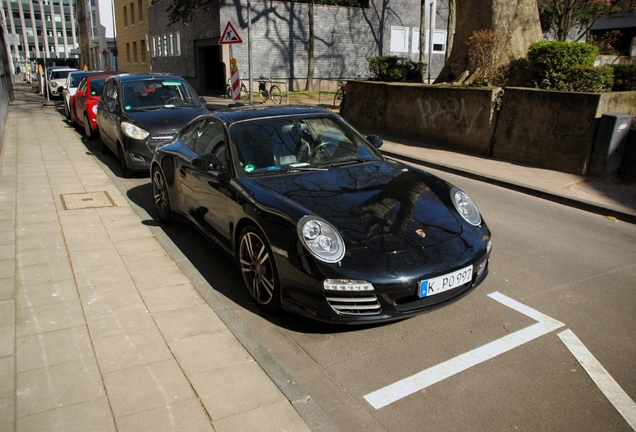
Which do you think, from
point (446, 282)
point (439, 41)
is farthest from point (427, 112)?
point (439, 41)

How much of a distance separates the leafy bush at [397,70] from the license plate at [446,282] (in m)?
13.3

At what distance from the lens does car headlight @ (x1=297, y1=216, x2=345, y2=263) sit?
3.71 metres

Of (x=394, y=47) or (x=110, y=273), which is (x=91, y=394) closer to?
(x=110, y=273)

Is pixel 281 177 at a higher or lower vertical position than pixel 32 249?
higher

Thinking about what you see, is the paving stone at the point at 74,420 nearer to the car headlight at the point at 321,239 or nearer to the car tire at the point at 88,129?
the car headlight at the point at 321,239

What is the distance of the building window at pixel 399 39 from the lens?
31.8 metres

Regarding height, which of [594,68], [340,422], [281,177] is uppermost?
[594,68]

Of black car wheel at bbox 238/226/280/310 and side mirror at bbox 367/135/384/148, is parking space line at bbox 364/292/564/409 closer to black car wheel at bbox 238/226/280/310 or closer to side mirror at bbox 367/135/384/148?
black car wheel at bbox 238/226/280/310

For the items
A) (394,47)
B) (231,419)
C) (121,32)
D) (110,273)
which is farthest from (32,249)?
(121,32)

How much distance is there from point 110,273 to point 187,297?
0.99 meters

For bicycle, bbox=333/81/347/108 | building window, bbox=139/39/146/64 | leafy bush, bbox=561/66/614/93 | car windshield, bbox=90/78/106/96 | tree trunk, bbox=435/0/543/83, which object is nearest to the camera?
leafy bush, bbox=561/66/614/93

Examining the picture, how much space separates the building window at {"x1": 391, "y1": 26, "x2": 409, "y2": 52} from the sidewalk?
28033mm

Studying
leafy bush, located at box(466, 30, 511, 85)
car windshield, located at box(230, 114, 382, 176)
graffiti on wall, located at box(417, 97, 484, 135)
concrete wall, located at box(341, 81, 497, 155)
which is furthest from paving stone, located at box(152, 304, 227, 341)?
leafy bush, located at box(466, 30, 511, 85)

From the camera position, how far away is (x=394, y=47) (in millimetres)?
32000
